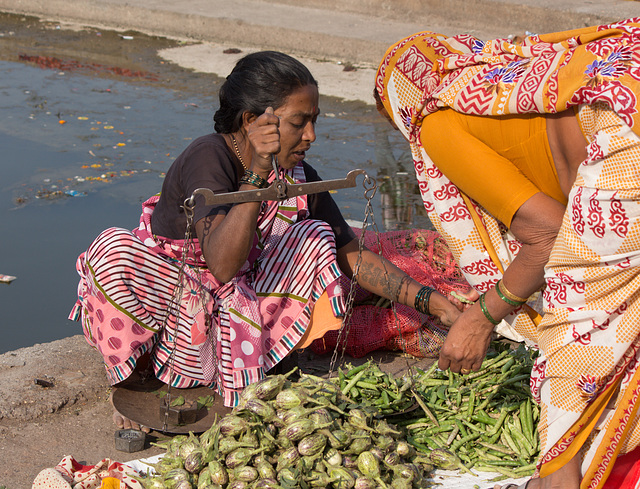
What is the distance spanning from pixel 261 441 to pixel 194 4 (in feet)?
32.1

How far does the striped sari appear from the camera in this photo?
286cm

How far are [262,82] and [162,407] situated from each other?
1280 millimetres

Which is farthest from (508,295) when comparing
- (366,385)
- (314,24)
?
(314,24)

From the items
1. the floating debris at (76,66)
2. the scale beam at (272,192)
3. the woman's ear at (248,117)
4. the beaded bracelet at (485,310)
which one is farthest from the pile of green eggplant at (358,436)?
the floating debris at (76,66)

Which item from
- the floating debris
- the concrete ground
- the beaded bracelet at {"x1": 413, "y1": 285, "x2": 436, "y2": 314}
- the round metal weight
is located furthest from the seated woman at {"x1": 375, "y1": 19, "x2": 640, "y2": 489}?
the floating debris

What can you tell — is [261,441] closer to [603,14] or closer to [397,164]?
[397,164]

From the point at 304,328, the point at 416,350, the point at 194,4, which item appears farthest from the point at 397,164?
the point at 194,4

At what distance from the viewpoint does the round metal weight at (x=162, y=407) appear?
9.11 ft

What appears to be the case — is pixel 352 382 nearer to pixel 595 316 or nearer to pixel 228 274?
pixel 228 274

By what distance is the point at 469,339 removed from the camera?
2.43 m

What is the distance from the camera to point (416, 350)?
3445 mm

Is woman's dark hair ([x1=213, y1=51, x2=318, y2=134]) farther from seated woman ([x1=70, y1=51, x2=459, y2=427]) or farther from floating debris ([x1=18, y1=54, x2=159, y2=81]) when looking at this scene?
floating debris ([x1=18, y1=54, x2=159, y2=81])

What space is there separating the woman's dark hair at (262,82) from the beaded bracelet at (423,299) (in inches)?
37.7

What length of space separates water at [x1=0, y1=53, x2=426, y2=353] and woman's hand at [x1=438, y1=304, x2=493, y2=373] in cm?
217
